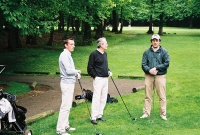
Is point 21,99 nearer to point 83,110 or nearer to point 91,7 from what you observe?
point 83,110

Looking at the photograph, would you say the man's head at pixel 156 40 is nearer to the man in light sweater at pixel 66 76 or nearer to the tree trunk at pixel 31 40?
the man in light sweater at pixel 66 76

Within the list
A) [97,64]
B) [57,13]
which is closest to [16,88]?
[97,64]

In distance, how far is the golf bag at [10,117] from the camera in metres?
8.08

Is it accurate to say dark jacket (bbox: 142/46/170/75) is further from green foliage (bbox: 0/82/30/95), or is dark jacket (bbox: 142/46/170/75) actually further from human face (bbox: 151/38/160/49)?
green foliage (bbox: 0/82/30/95)

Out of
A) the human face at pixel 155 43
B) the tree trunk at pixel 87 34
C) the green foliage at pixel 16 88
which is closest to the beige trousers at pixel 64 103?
the human face at pixel 155 43

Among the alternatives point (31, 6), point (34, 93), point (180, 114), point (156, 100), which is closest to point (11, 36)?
point (31, 6)

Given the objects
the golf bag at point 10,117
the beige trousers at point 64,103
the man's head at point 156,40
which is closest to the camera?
the golf bag at point 10,117

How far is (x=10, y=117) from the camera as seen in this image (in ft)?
26.8

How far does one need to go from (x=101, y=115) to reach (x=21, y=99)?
14.6 feet

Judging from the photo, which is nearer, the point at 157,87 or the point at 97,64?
the point at 97,64

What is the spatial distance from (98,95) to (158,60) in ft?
6.60

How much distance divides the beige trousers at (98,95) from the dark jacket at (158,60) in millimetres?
1280

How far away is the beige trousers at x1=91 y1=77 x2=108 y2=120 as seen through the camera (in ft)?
32.6

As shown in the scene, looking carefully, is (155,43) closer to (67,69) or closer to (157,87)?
(157,87)
